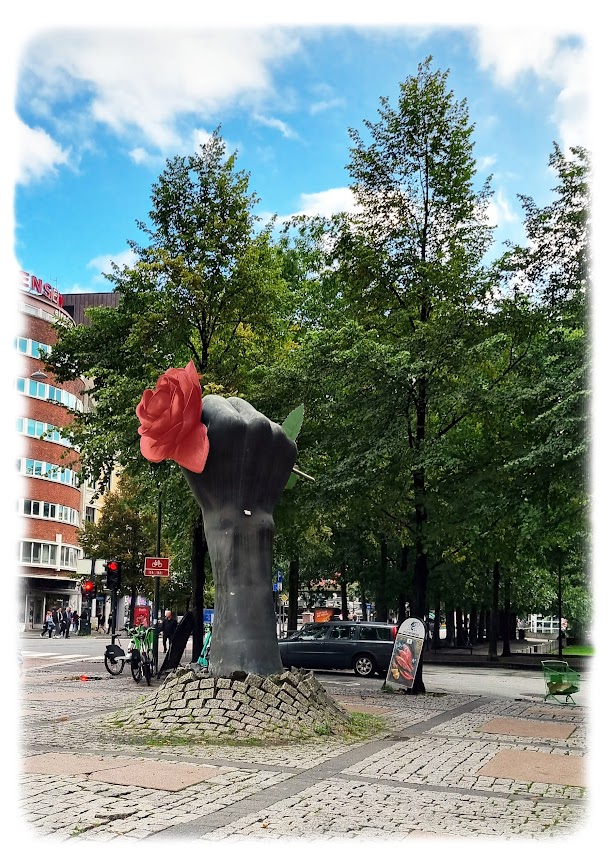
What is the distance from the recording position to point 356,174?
2094 centimetres

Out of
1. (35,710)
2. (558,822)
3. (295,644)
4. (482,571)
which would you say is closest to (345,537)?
(482,571)

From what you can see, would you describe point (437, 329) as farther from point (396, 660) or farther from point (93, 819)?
point (93, 819)

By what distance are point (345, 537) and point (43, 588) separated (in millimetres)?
32165

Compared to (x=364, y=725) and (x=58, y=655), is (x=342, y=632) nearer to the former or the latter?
(x=58, y=655)

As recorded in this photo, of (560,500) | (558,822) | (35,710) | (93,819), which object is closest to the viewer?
(93,819)

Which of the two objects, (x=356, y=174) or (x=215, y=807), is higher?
(x=356, y=174)

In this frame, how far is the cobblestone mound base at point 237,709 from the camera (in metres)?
10.8

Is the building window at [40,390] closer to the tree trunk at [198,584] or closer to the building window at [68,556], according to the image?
the building window at [68,556]

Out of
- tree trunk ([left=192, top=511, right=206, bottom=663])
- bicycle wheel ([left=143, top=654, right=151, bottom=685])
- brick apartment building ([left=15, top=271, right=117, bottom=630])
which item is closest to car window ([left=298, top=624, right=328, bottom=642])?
tree trunk ([left=192, top=511, right=206, bottom=663])

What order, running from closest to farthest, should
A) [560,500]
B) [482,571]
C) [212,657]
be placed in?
[212,657] < [560,500] < [482,571]

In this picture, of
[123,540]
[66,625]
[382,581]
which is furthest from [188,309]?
[123,540]

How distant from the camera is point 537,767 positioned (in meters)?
9.69

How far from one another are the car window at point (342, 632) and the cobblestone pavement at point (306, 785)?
12.2m

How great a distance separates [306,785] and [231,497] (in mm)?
4860
